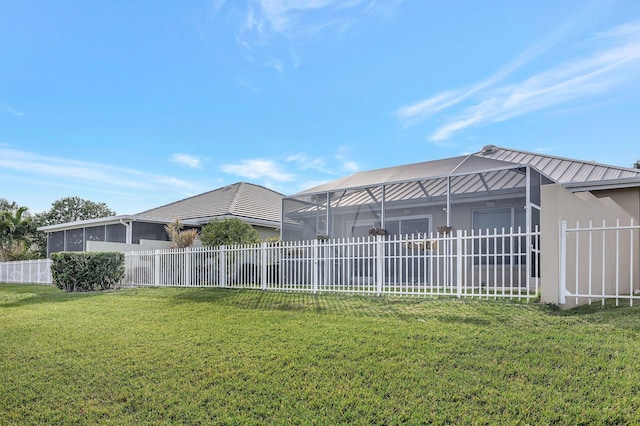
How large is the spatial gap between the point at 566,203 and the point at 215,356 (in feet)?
19.9

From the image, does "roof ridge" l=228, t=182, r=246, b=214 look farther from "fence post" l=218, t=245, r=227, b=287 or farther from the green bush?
"fence post" l=218, t=245, r=227, b=287

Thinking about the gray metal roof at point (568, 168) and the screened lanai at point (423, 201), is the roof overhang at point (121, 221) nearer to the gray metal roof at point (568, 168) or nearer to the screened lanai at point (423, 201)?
the screened lanai at point (423, 201)

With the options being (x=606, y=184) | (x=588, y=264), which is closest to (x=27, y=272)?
(x=588, y=264)

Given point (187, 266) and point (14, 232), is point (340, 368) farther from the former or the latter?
point (14, 232)

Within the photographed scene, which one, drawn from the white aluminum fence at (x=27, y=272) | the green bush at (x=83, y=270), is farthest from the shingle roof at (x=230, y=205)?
the green bush at (x=83, y=270)

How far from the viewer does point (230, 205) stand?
67.2ft

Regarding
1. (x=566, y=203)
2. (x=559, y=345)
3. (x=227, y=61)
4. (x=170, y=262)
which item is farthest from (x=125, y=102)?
(x=559, y=345)

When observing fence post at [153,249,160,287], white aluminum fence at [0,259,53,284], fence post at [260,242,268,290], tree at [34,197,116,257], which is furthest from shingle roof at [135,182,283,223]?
tree at [34,197,116,257]

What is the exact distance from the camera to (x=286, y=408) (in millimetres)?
4297

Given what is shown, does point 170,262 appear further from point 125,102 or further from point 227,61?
point 227,61

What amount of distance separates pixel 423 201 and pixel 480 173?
2576 millimetres

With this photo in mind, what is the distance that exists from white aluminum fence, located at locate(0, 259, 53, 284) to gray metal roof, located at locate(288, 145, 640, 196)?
11870 mm

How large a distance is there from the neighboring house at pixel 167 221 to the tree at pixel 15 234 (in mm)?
6656

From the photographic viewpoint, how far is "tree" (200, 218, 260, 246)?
15.3 m
